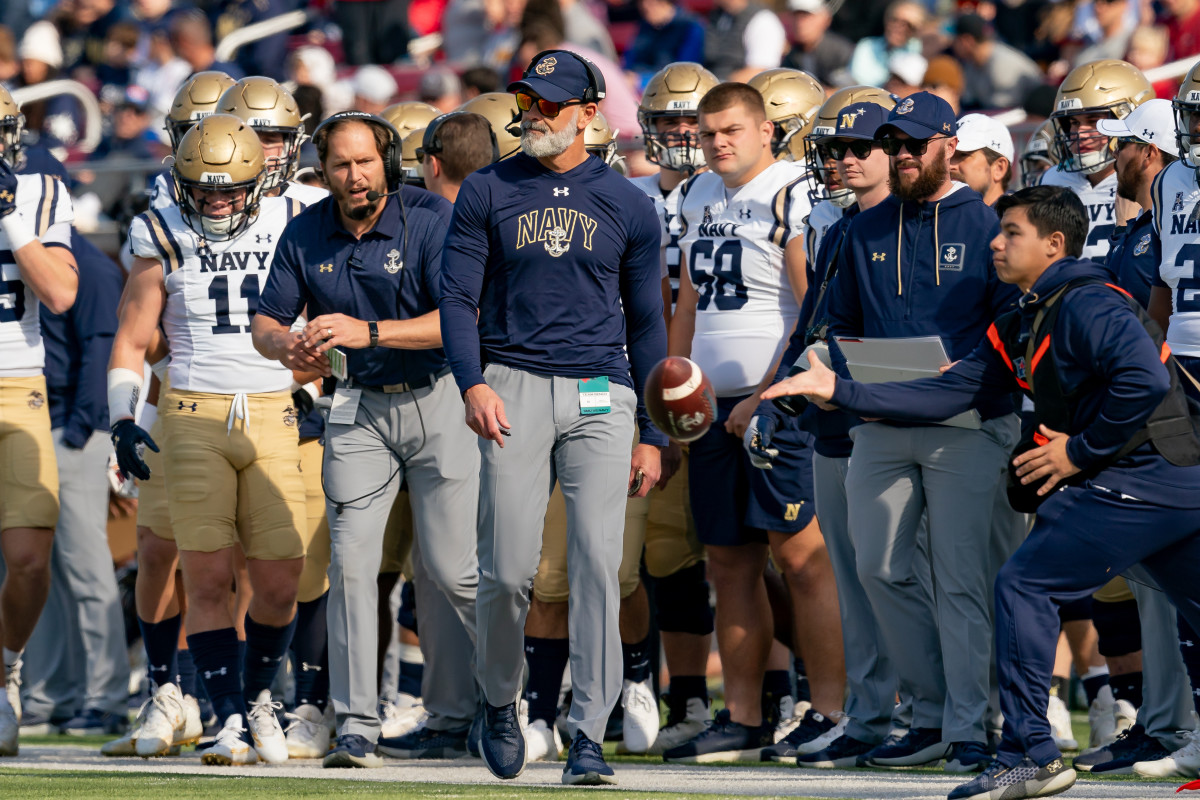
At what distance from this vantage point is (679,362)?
570 centimetres

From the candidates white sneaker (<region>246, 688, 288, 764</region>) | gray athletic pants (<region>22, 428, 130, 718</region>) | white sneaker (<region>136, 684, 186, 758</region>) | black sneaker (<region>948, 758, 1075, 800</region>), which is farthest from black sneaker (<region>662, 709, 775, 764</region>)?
gray athletic pants (<region>22, 428, 130, 718</region>)

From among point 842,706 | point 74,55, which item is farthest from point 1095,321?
point 74,55

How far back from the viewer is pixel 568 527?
5.86 metres

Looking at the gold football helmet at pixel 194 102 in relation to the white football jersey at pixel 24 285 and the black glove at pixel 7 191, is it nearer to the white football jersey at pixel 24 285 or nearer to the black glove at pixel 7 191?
the white football jersey at pixel 24 285

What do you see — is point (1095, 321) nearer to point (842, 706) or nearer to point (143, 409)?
point (842, 706)

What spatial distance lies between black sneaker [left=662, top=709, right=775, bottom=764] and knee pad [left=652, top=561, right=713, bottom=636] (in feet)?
1.44

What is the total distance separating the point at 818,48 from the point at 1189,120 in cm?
688

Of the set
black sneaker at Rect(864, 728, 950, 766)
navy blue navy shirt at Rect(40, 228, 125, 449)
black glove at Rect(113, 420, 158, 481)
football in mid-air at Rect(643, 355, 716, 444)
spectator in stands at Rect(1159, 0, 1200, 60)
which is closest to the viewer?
football in mid-air at Rect(643, 355, 716, 444)

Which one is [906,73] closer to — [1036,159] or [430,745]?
[1036,159]

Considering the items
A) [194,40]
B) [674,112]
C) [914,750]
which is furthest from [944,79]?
[194,40]

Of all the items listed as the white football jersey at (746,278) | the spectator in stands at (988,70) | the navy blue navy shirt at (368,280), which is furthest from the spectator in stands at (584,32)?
the navy blue navy shirt at (368,280)

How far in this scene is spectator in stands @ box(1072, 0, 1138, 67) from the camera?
37.7 feet

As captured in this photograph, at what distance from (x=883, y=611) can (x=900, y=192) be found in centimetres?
143

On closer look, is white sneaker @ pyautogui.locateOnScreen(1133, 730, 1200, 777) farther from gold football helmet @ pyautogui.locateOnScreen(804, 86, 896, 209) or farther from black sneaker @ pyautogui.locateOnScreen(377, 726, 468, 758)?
black sneaker @ pyautogui.locateOnScreen(377, 726, 468, 758)
